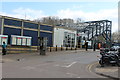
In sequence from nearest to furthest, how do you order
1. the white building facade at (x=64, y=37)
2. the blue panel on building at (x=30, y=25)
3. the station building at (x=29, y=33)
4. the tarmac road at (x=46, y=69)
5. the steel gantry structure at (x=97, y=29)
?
the tarmac road at (x=46, y=69) → the station building at (x=29, y=33) → the blue panel on building at (x=30, y=25) → the white building facade at (x=64, y=37) → the steel gantry structure at (x=97, y=29)

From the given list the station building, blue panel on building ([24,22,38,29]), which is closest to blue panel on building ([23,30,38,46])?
the station building

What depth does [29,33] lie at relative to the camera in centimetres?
2784

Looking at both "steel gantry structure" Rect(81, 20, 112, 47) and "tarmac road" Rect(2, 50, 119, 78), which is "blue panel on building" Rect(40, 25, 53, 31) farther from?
"steel gantry structure" Rect(81, 20, 112, 47)

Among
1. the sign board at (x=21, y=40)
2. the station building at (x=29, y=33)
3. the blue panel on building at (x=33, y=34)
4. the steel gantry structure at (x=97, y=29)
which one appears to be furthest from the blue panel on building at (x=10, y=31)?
the steel gantry structure at (x=97, y=29)

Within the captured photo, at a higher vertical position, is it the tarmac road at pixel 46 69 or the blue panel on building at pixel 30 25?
the blue panel on building at pixel 30 25

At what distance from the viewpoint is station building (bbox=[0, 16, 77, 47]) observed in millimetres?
24328

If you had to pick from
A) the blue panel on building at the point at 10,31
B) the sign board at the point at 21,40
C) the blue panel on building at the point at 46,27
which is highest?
the blue panel on building at the point at 46,27

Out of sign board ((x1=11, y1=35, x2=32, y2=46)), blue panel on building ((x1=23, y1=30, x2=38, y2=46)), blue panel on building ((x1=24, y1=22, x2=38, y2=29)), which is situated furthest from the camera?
blue panel on building ((x1=23, y1=30, x2=38, y2=46))

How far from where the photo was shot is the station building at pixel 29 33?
24.3 metres

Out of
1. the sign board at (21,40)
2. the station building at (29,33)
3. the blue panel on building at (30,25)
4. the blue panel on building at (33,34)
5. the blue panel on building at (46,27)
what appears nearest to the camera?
the station building at (29,33)

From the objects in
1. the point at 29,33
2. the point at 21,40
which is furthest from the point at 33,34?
the point at 21,40

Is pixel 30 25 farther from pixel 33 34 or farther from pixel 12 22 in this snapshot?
pixel 12 22

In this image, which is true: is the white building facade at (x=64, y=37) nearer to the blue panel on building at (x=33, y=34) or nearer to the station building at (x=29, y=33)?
the station building at (x=29, y=33)

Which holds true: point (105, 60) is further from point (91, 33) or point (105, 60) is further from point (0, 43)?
point (91, 33)
